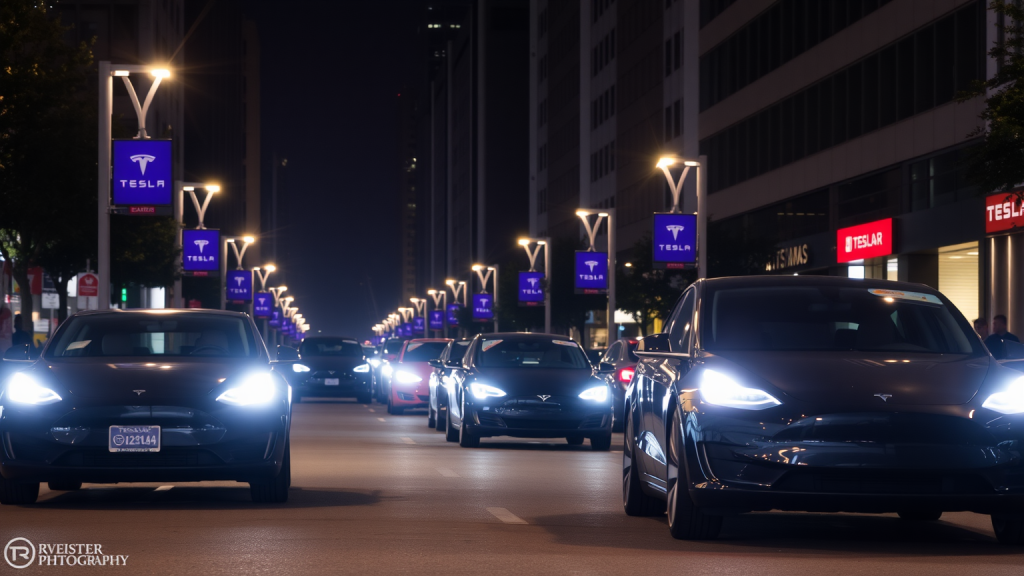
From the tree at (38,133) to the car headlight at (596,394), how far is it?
13459 millimetres

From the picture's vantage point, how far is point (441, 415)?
2720 cm

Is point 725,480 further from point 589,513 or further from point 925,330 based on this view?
point 589,513

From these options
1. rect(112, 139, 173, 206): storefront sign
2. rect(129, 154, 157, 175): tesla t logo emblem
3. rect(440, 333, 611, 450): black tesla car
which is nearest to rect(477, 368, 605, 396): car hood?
rect(440, 333, 611, 450): black tesla car

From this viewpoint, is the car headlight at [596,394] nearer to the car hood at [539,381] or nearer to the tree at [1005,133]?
the car hood at [539,381]

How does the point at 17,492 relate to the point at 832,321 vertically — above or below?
below

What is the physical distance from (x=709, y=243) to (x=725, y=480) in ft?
162

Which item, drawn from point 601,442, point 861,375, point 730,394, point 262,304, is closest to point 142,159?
point 601,442

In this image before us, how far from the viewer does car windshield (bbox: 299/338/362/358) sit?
42312 millimetres

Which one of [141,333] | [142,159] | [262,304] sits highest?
[142,159]

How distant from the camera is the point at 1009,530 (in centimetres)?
1005

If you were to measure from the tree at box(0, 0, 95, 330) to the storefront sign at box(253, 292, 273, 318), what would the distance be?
191 ft

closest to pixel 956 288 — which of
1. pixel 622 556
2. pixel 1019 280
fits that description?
pixel 1019 280

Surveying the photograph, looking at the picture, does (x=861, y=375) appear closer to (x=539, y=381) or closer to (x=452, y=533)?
(x=452, y=533)

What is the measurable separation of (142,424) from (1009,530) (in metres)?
5.97
